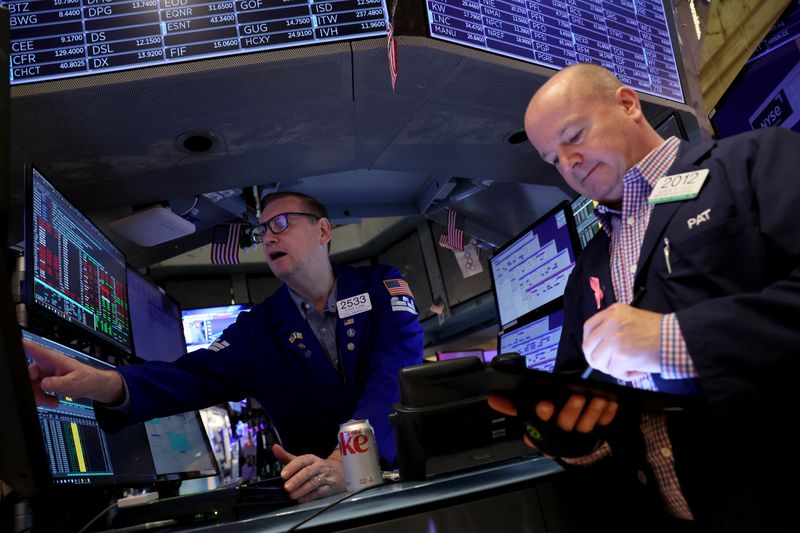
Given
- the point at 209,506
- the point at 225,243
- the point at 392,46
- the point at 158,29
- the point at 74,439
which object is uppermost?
the point at 158,29

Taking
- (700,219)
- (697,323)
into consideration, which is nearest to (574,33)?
(700,219)

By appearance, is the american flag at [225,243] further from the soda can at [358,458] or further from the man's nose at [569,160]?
the man's nose at [569,160]

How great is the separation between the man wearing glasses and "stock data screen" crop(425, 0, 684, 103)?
1017 millimetres

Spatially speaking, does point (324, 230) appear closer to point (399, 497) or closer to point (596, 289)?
point (596, 289)

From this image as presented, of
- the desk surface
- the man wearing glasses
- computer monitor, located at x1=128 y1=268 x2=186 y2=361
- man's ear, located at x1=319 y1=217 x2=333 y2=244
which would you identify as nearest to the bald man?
the desk surface

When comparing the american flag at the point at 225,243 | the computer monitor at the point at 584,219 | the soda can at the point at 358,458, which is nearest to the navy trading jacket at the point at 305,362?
the soda can at the point at 358,458

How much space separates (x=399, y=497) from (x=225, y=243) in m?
3.64

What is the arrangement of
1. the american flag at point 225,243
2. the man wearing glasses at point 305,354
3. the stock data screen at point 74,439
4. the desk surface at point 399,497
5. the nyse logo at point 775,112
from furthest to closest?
the american flag at point 225,243 → the nyse logo at point 775,112 → the man wearing glasses at point 305,354 → the stock data screen at point 74,439 → the desk surface at point 399,497

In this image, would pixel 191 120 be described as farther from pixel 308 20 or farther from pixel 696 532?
pixel 696 532

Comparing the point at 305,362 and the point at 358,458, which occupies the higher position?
the point at 305,362

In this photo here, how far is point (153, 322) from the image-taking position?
2809 mm

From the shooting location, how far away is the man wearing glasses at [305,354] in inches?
83.7

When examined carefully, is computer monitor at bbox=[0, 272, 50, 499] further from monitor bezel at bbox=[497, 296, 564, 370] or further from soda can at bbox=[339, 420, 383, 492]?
monitor bezel at bbox=[497, 296, 564, 370]

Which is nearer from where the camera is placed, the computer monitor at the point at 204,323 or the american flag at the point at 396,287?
the american flag at the point at 396,287
